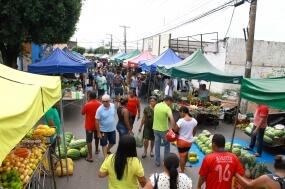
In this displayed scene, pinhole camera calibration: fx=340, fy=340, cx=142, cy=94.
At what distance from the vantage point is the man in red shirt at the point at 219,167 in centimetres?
520

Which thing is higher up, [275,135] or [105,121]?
[105,121]

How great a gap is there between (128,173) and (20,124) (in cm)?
160

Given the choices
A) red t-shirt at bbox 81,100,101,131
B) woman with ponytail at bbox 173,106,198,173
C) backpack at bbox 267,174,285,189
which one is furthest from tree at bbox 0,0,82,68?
backpack at bbox 267,174,285,189

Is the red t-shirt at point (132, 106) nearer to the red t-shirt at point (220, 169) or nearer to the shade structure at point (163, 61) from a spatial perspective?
the red t-shirt at point (220, 169)

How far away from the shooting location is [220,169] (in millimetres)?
5207

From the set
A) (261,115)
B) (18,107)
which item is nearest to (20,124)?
(18,107)

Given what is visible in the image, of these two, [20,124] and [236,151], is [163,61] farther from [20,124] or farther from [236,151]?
[20,124]

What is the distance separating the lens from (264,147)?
12.0 metres

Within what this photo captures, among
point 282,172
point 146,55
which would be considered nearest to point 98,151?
point 282,172

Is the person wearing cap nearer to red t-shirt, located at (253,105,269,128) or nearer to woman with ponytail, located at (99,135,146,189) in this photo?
woman with ponytail, located at (99,135,146,189)

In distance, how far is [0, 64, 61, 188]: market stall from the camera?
3.47m

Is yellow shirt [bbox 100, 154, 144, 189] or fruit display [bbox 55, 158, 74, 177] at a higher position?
yellow shirt [bbox 100, 154, 144, 189]

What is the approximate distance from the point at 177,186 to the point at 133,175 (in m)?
0.70

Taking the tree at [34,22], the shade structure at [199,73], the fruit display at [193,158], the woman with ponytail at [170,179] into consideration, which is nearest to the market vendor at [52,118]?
the fruit display at [193,158]
